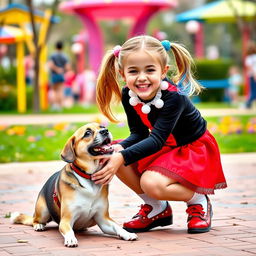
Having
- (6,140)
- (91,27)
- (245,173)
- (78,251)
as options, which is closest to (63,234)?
(78,251)

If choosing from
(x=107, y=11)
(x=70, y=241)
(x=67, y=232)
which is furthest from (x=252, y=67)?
(x=70, y=241)

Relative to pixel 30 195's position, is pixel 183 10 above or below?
above

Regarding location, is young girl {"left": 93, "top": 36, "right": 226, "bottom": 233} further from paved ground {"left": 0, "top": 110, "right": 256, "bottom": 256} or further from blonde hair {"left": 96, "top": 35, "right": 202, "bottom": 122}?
paved ground {"left": 0, "top": 110, "right": 256, "bottom": 256}

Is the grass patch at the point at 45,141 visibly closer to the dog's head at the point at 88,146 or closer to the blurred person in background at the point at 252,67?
the dog's head at the point at 88,146

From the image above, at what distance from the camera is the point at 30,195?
689cm

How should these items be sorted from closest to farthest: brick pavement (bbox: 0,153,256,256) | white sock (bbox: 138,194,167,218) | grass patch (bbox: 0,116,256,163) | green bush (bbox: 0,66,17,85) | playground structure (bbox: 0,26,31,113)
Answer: brick pavement (bbox: 0,153,256,256) < white sock (bbox: 138,194,167,218) < grass patch (bbox: 0,116,256,163) < playground structure (bbox: 0,26,31,113) < green bush (bbox: 0,66,17,85)

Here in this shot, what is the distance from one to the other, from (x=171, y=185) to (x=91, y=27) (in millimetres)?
20253

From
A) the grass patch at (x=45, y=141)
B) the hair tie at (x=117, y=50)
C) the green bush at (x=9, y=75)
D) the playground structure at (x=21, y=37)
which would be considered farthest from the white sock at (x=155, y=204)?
the green bush at (x=9, y=75)

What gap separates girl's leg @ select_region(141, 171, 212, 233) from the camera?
16.2ft

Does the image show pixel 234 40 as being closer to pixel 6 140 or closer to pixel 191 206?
pixel 6 140

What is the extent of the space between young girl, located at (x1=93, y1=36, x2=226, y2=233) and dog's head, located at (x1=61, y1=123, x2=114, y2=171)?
97 mm

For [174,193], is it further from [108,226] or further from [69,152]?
[69,152]

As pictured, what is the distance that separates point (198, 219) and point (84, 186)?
2.70 feet

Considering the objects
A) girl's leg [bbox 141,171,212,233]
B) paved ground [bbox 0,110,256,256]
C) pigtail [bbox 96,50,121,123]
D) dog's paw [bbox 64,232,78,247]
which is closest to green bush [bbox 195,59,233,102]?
paved ground [bbox 0,110,256,256]
